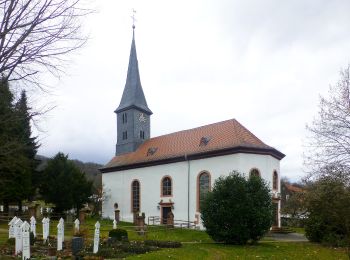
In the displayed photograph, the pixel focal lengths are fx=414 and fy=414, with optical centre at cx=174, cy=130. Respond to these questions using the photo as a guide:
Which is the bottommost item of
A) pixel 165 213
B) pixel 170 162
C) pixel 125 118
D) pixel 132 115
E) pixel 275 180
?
pixel 165 213

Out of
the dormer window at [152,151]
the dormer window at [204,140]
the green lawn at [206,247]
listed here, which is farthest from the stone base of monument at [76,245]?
the dormer window at [152,151]

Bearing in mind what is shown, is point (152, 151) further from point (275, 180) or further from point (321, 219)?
point (321, 219)

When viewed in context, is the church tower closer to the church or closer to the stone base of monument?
the church

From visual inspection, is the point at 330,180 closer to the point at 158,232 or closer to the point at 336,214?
the point at 336,214

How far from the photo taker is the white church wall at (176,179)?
107 feet

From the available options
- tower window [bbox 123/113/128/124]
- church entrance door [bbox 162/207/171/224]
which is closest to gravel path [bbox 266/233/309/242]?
church entrance door [bbox 162/207/171/224]

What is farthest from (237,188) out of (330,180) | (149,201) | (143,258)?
(149,201)

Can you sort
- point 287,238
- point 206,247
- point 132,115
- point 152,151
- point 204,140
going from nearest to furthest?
1. point 206,247
2. point 287,238
3. point 204,140
4. point 152,151
5. point 132,115

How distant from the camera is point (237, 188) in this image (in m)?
22.6

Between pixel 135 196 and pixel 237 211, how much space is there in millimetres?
20929

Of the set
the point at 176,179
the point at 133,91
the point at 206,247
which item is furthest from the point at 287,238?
the point at 133,91

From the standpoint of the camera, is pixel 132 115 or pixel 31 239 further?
pixel 132 115

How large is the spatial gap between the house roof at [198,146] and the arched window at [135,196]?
1.81 metres

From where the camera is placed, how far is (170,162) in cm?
3728
